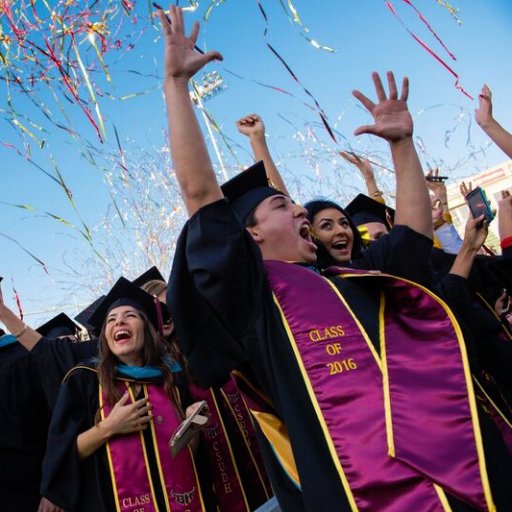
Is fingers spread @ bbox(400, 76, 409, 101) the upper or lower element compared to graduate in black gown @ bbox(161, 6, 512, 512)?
upper

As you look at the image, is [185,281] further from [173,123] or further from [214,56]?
[214,56]

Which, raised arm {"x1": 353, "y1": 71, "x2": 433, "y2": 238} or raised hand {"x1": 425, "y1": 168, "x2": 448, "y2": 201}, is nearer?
raised arm {"x1": 353, "y1": 71, "x2": 433, "y2": 238}

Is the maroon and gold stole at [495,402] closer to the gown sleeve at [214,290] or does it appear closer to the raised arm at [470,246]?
the raised arm at [470,246]

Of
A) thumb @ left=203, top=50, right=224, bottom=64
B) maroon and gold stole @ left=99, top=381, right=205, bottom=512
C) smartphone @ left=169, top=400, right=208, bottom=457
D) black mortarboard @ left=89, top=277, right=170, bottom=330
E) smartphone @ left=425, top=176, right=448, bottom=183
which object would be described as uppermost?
thumb @ left=203, top=50, right=224, bottom=64

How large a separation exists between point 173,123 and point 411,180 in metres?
1.08

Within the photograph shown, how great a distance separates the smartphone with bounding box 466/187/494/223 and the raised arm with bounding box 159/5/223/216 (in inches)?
87.3

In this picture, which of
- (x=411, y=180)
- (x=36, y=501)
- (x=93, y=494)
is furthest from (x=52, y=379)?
(x=411, y=180)

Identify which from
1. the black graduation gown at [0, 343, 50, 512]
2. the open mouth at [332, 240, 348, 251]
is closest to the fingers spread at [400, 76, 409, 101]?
the open mouth at [332, 240, 348, 251]

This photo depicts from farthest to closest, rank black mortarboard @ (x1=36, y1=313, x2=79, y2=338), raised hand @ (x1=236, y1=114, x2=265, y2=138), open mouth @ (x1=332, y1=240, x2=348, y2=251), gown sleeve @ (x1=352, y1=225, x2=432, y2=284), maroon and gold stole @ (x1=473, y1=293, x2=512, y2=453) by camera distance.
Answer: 1. black mortarboard @ (x1=36, y1=313, x2=79, y2=338)
2. raised hand @ (x1=236, y1=114, x2=265, y2=138)
3. open mouth @ (x1=332, y1=240, x2=348, y2=251)
4. maroon and gold stole @ (x1=473, y1=293, x2=512, y2=453)
5. gown sleeve @ (x1=352, y1=225, x2=432, y2=284)

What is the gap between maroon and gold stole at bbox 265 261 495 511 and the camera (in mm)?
1197

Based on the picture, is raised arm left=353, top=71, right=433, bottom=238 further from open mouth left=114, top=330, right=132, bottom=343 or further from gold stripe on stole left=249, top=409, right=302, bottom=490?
open mouth left=114, top=330, right=132, bottom=343

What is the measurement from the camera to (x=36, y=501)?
347cm

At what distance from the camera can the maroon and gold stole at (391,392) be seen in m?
1.20

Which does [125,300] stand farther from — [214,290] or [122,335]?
[214,290]
